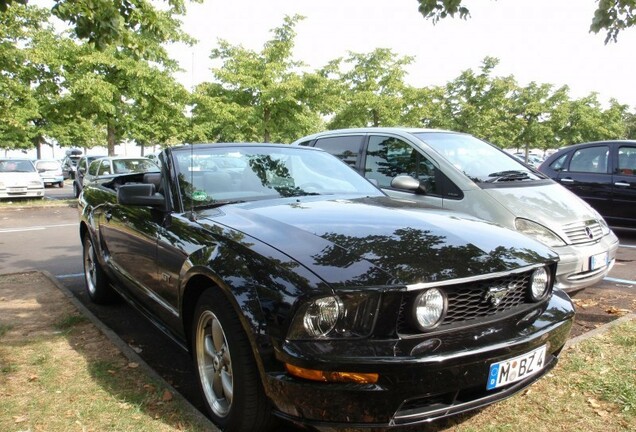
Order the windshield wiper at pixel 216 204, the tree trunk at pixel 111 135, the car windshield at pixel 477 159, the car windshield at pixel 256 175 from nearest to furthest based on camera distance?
the windshield wiper at pixel 216 204 < the car windshield at pixel 256 175 < the car windshield at pixel 477 159 < the tree trunk at pixel 111 135

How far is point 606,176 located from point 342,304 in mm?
7886

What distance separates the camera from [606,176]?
8453 mm

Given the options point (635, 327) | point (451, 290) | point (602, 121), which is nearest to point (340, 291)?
point (451, 290)

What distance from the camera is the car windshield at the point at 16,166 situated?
1855 cm

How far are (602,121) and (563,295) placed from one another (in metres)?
40.9

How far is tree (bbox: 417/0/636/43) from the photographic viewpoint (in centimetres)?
586

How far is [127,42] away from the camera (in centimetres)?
613

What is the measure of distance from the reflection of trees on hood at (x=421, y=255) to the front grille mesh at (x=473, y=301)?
0.24 ft

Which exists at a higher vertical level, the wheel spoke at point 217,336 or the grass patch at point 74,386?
the wheel spoke at point 217,336

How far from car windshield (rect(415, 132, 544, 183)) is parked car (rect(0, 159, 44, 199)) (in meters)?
16.9

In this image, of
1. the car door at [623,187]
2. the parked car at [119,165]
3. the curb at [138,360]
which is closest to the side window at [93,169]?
the parked car at [119,165]

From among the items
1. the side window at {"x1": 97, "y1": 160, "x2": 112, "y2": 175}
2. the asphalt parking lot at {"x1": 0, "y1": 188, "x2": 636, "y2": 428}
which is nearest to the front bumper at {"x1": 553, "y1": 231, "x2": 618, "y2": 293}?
the asphalt parking lot at {"x1": 0, "y1": 188, "x2": 636, "y2": 428}

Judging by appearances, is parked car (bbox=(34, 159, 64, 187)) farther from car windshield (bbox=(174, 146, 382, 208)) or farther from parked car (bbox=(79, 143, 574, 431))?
parked car (bbox=(79, 143, 574, 431))

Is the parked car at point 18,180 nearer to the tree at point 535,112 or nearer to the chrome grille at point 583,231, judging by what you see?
the chrome grille at point 583,231
